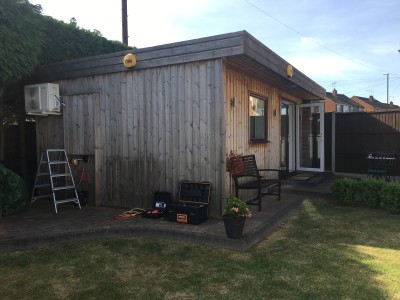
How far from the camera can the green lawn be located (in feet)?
9.79

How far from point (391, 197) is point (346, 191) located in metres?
0.80

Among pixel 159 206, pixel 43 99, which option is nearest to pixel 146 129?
pixel 159 206

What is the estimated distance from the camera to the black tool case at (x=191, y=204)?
4.82 metres

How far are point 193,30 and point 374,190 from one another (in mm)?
7048

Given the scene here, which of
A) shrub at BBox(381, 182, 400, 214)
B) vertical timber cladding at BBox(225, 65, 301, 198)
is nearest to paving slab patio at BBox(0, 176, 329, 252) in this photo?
vertical timber cladding at BBox(225, 65, 301, 198)

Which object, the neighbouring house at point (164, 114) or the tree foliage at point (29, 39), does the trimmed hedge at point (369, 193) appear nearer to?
the neighbouring house at point (164, 114)

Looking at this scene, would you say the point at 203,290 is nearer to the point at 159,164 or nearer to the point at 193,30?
the point at 159,164

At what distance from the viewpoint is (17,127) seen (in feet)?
24.6

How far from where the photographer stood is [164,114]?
5543mm

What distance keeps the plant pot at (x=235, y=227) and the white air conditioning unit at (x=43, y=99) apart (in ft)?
13.8

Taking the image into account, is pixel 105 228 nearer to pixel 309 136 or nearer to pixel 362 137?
pixel 309 136

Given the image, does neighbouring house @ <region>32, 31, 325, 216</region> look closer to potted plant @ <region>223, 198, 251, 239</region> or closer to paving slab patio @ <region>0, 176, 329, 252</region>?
paving slab patio @ <region>0, 176, 329, 252</region>

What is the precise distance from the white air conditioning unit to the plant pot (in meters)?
4.20

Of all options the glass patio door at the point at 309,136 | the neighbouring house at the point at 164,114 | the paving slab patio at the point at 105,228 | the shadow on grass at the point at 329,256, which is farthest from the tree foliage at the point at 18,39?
the glass patio door at the point at 309,136
